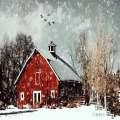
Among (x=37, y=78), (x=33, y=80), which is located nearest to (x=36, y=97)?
(x=33, y=80)

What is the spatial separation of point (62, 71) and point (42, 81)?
2.53 meters

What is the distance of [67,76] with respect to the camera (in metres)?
48.0

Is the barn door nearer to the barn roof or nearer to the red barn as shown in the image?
the red barn

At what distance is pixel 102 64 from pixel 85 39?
1614 cm

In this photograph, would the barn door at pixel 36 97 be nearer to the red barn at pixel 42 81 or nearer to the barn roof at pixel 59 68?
the red barn at pixel 42 81

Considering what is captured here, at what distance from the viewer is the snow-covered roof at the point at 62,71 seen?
154 ft

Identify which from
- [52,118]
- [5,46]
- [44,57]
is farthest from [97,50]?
[5,46]

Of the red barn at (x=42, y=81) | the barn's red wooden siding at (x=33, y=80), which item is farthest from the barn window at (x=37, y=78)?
the barn's red wooden siding at (x=33, y=80)

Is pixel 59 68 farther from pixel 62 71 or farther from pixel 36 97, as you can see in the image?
pixel 36 97

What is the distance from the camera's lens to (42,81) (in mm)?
47500

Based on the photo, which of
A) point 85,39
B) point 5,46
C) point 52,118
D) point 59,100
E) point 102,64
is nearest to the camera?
point 52,118

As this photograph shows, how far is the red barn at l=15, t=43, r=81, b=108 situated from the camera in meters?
46.8

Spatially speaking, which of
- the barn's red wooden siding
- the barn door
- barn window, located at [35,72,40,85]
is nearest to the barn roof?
the barn's red wooden siding

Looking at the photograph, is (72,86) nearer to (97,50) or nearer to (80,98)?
(80,98)
